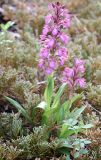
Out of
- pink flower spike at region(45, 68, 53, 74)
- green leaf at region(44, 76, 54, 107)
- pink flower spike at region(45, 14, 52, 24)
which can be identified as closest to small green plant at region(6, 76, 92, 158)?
green leaf at region(44, 76, 54, 107)

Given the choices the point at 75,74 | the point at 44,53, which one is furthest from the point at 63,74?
the point at 44,53

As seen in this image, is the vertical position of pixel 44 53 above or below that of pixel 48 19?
below

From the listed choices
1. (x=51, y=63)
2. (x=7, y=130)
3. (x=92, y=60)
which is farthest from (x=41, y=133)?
(x=92, y=60)

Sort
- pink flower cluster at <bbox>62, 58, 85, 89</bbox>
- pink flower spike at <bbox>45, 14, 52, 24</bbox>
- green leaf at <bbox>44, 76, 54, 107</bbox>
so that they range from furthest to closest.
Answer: green leaf at <bbox>44, 76, 54, 107</bbox>, pink flower cluster at <bbox>62, 58, 85, 89</bbox>, pink flower spike at <bbox>45, 14, 52, 24</bbox>

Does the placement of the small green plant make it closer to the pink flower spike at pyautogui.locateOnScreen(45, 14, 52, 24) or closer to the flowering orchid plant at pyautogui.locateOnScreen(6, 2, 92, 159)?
the flowering orchid plant at pyautogui.locateOnScreen(6, 2, 92, 159)

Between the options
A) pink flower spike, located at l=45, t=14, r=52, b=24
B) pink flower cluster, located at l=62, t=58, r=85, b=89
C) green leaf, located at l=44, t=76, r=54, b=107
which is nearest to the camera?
pink flower spike, located at l=45, t=14, r=52, b=24

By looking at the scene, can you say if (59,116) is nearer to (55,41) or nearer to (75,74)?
(75,74)

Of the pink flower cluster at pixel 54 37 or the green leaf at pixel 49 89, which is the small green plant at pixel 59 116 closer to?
the green leaf at pixel 49 89

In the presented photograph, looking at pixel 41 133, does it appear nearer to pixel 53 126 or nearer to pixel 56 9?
pixel 53 126

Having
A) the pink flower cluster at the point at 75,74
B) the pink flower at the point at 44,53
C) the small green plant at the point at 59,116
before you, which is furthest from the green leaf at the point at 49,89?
the pink flower at the point at 44,53
